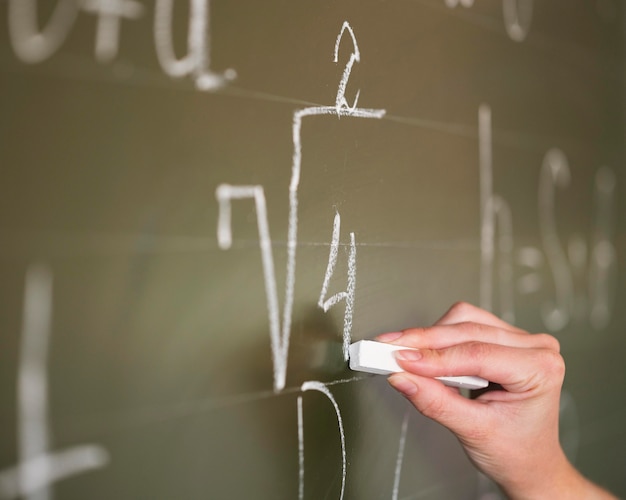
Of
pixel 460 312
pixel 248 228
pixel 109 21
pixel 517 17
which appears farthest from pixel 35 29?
pixel 517 17

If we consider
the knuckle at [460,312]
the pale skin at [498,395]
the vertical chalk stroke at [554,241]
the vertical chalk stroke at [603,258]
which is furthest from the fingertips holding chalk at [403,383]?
the vertical chalk stroke at [603,258]

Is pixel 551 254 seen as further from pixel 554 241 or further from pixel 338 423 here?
pixel 338 423

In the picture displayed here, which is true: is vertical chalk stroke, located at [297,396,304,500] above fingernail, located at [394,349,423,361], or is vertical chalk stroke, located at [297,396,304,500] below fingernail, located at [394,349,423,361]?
below

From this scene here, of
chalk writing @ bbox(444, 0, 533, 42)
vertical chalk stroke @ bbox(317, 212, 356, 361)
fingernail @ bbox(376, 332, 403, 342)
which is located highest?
chalk writing @ bbox(444, 0, 533, 42)

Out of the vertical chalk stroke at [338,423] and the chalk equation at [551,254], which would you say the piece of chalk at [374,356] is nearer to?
the vertical chalk stroke at [338,423]

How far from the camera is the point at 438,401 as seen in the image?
466 millimetres

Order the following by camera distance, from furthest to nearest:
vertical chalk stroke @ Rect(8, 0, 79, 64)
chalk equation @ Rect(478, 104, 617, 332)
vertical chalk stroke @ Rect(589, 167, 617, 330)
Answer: vertical chalk stroke @ Rect(589, 167, 617, 330)
chalk equation @ Rect(478, 104, 617, 332)
vertical chalk stroke @ Rect(8, 0, 79, 64)

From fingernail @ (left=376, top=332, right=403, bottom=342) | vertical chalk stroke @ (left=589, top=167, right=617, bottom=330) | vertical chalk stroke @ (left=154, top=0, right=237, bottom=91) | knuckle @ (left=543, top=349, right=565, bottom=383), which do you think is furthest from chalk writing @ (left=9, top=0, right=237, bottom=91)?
vertical chalk stroke @ (left=589, top=167, right=617, bottom=330)

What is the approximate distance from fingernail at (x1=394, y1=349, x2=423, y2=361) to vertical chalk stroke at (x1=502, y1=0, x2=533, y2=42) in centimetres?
40

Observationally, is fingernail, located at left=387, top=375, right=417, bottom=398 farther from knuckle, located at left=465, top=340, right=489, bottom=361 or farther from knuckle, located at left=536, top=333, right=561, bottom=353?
knuckle, located at left=536, top=333, right=561, bottom=353

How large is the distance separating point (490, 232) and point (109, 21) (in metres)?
0.45

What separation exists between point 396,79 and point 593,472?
0.56 meters

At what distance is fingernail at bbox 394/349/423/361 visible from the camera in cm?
45

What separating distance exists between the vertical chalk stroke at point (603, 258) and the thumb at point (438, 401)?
1.24 feet
